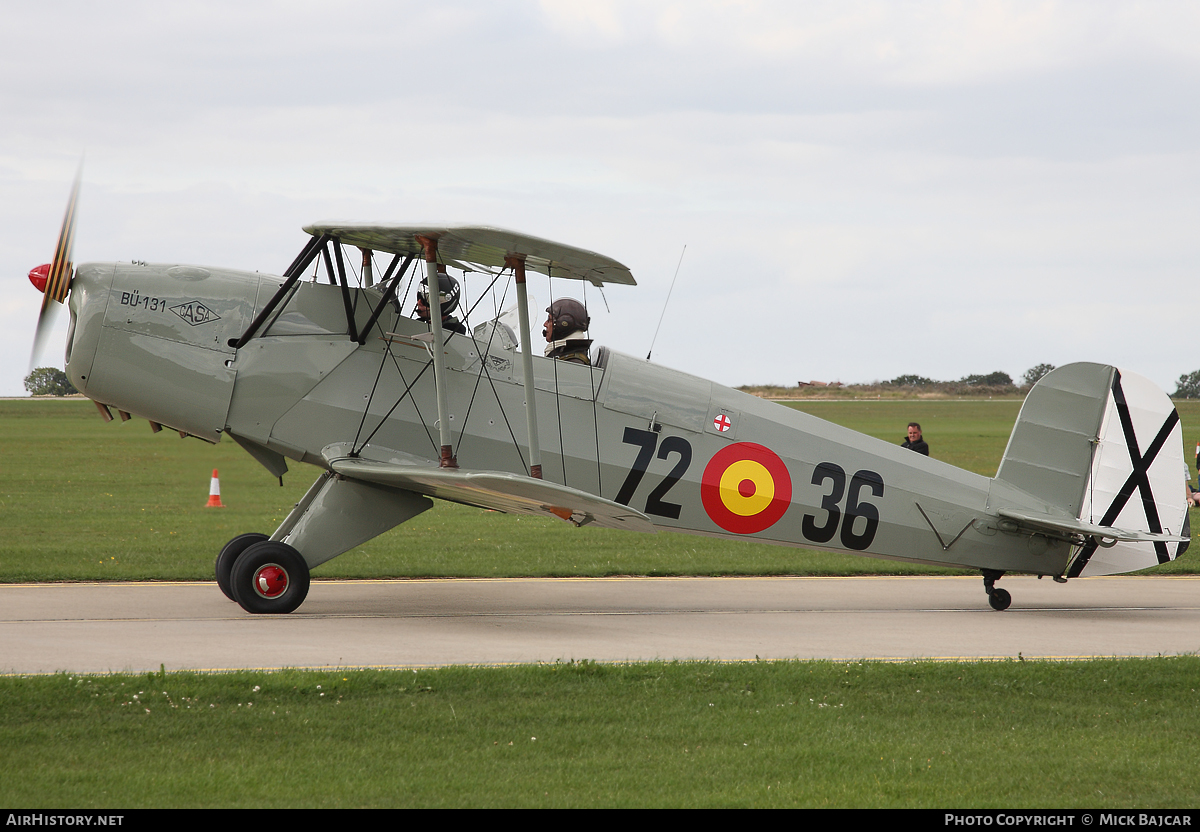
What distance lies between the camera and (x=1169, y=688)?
7.02 metres

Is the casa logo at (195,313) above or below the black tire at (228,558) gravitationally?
above

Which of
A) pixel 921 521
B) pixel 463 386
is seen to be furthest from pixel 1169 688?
pixel 463 386

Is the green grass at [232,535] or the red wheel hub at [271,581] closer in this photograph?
the red wheel hub at [271,581]

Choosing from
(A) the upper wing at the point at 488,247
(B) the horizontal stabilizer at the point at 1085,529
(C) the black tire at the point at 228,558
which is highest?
(A) the upper wing at the point at 488,247

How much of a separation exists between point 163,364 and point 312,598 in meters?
2.68

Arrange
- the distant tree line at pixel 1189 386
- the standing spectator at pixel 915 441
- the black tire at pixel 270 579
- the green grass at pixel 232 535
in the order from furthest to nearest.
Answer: the distant tree line at pixel 1189 386 < the standing spectator at pixel 915 441 < the green grass at pixel 232 535 < the black tire at pixel 270 579

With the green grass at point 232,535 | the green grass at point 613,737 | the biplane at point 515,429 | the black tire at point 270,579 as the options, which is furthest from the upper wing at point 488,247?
the green grass at point 232,535

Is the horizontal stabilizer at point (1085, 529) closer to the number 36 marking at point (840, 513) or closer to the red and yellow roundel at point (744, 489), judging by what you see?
the number 36 marking at point (840, 513)

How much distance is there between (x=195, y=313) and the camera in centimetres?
934

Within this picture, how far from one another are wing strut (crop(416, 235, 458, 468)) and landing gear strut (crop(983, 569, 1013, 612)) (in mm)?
5363

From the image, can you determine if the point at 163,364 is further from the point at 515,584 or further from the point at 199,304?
the point at 515,584

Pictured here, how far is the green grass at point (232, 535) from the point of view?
12.3 metres

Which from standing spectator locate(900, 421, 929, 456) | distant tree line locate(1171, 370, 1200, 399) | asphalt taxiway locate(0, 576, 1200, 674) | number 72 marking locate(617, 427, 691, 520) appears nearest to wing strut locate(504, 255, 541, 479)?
number 72 marking locate(617, 427, 691, 520)

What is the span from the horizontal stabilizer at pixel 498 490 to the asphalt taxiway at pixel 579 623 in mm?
972
